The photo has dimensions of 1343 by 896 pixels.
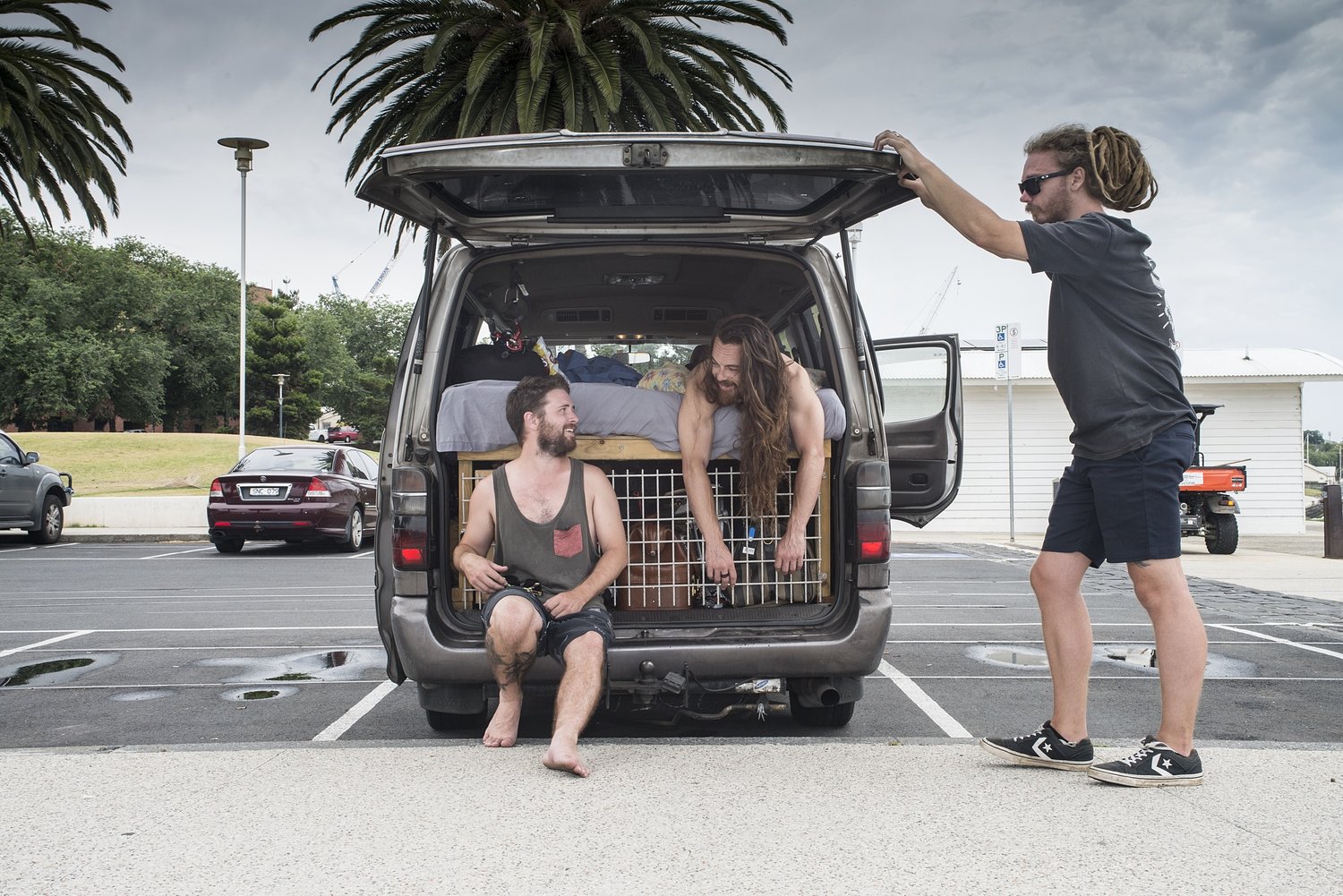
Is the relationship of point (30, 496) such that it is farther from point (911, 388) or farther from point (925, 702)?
point (925, 702)

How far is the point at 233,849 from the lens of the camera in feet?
10.1

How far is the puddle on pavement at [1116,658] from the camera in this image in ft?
21.2

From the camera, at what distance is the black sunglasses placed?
Answer: 12.1 ft

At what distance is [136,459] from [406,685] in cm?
3867

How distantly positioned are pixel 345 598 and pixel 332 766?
6.56m

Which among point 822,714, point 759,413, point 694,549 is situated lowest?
point 822,714

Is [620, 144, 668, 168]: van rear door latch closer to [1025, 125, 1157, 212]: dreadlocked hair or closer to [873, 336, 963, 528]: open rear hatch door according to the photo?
[1025, 125, 1157, 212]: dreadlocked hair

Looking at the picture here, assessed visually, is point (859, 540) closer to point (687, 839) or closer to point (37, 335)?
point (687, 839)

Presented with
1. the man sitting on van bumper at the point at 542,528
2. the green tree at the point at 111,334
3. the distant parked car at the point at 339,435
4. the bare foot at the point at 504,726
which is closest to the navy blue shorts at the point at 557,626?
the man sitting on van bumper at the point at 542,528

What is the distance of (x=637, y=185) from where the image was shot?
4.22 m

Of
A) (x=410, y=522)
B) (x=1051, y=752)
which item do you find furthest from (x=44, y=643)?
(x=1051, y=752)

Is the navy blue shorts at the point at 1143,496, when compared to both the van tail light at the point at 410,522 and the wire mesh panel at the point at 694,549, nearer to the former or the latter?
the wire mesh panel at the point at 694,549

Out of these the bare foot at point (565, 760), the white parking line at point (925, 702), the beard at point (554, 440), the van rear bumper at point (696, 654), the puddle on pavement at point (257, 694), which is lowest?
the puddle on pavement at point (257, 694)

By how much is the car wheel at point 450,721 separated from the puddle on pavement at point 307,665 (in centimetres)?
162
